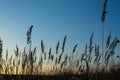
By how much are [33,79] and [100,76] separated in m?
1.68

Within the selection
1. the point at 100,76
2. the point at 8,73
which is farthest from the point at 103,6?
the point at 8,73

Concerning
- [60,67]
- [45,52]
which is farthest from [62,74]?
[45,52]

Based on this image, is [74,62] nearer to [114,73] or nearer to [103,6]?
[114,73]

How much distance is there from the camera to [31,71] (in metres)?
6.75

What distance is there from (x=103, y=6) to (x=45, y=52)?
261 cm

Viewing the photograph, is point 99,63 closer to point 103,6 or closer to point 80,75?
point 80,75

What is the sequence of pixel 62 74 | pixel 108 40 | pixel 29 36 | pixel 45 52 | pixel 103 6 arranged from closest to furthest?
pixel 103 6 → pixel 29 36 → pixel 108 40 → pixel 62 74 → pixel 45 52

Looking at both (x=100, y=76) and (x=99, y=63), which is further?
(x=99, y=63)

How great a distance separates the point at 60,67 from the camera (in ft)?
24.2

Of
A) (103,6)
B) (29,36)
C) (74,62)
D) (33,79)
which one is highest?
(103,6)

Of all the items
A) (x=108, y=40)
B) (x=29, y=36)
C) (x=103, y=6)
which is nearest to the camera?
(x=103, y=6)

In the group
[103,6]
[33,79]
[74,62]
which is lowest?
[33,79]

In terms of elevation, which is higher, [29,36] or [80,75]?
[29,36]

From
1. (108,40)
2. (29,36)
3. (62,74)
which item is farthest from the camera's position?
(62,74)
